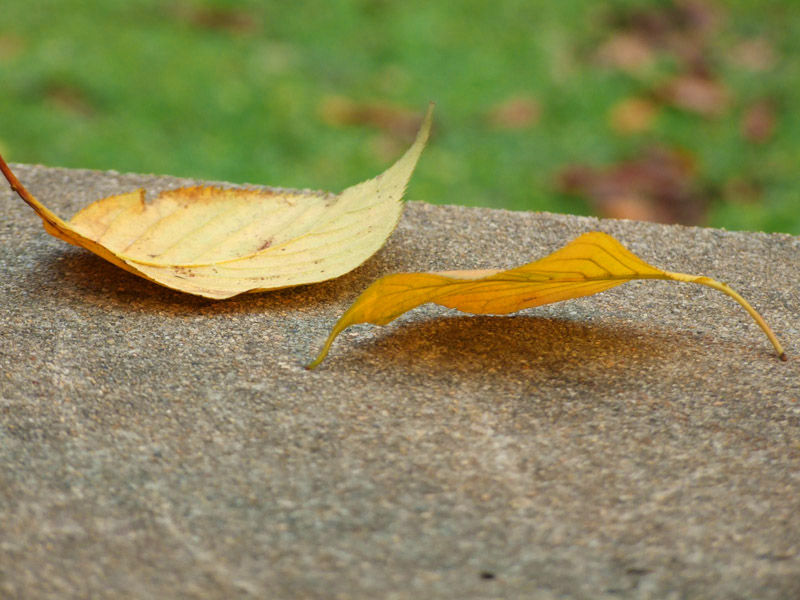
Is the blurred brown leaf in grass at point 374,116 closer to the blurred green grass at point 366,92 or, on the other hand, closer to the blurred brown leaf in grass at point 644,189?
the blurred green grass at point 366,92

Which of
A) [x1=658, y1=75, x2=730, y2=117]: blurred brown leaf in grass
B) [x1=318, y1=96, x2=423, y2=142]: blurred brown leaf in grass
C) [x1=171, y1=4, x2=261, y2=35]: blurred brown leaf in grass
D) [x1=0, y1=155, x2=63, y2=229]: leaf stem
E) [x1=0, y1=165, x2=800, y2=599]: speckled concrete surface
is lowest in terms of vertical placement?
[x1=0, y1=165, x2=800, y2=599]: speckled concrete surface

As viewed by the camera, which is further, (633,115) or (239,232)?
(633,115)

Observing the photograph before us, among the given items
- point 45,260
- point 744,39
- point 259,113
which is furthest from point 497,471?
point 744,39

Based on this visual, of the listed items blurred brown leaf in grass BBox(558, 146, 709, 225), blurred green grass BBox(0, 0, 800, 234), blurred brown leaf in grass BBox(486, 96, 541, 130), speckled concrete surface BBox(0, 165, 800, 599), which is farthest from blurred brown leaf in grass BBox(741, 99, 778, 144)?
speckled concrete surface BBox(0, 165, 800, 599)

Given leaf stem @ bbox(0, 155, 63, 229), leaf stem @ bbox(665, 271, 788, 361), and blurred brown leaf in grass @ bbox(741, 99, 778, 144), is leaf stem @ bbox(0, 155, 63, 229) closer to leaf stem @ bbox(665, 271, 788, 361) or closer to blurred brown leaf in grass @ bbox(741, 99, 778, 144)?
leaf stem @ bbox(665, 271, 788, 361)

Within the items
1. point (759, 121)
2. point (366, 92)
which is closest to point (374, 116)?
point (366, 92)

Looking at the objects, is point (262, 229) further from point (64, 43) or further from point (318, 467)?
point (64, 43)

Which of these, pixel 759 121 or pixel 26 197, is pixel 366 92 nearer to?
pixel 759 121
